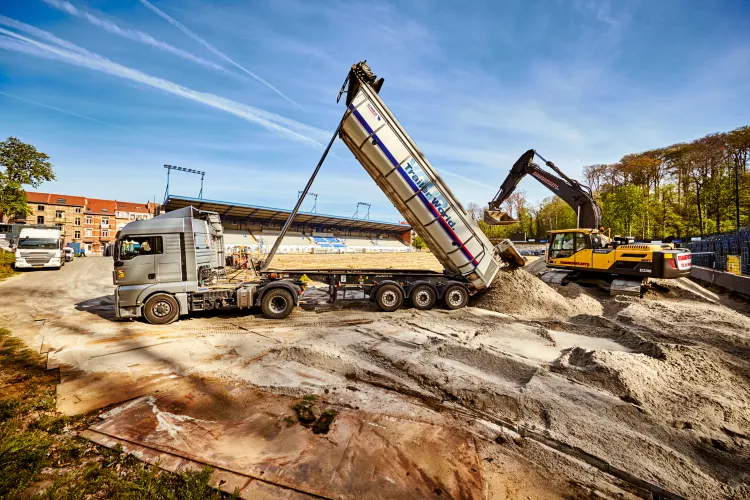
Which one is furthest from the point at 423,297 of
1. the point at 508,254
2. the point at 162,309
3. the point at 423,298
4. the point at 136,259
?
the point at 136,259

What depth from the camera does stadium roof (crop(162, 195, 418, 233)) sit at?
42906 millimetres

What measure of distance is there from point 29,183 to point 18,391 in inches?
1897

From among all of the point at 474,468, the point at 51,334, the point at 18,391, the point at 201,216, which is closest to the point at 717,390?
the point at 474,468

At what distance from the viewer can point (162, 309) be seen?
332 inches

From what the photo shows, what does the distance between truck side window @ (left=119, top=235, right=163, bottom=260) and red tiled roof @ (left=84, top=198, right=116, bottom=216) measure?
85308 mm

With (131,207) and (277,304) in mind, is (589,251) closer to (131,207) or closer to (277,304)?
(277,304)

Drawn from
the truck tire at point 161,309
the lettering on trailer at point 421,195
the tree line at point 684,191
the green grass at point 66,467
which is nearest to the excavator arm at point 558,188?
the lettering on trailer at point 421,195

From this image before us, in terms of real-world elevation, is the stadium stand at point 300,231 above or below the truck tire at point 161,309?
above

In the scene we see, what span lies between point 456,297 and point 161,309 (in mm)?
8344

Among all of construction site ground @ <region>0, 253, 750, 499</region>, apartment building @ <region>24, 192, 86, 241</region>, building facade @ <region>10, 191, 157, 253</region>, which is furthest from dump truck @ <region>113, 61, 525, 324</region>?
apartment building @ <region>24, 192, 86, 241</region>

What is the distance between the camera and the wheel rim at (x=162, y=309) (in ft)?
27.6

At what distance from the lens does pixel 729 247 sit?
17.1 m

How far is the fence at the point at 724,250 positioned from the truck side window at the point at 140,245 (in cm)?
2299

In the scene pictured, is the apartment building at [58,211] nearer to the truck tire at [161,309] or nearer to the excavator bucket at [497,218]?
the truck tire at [161,309]
